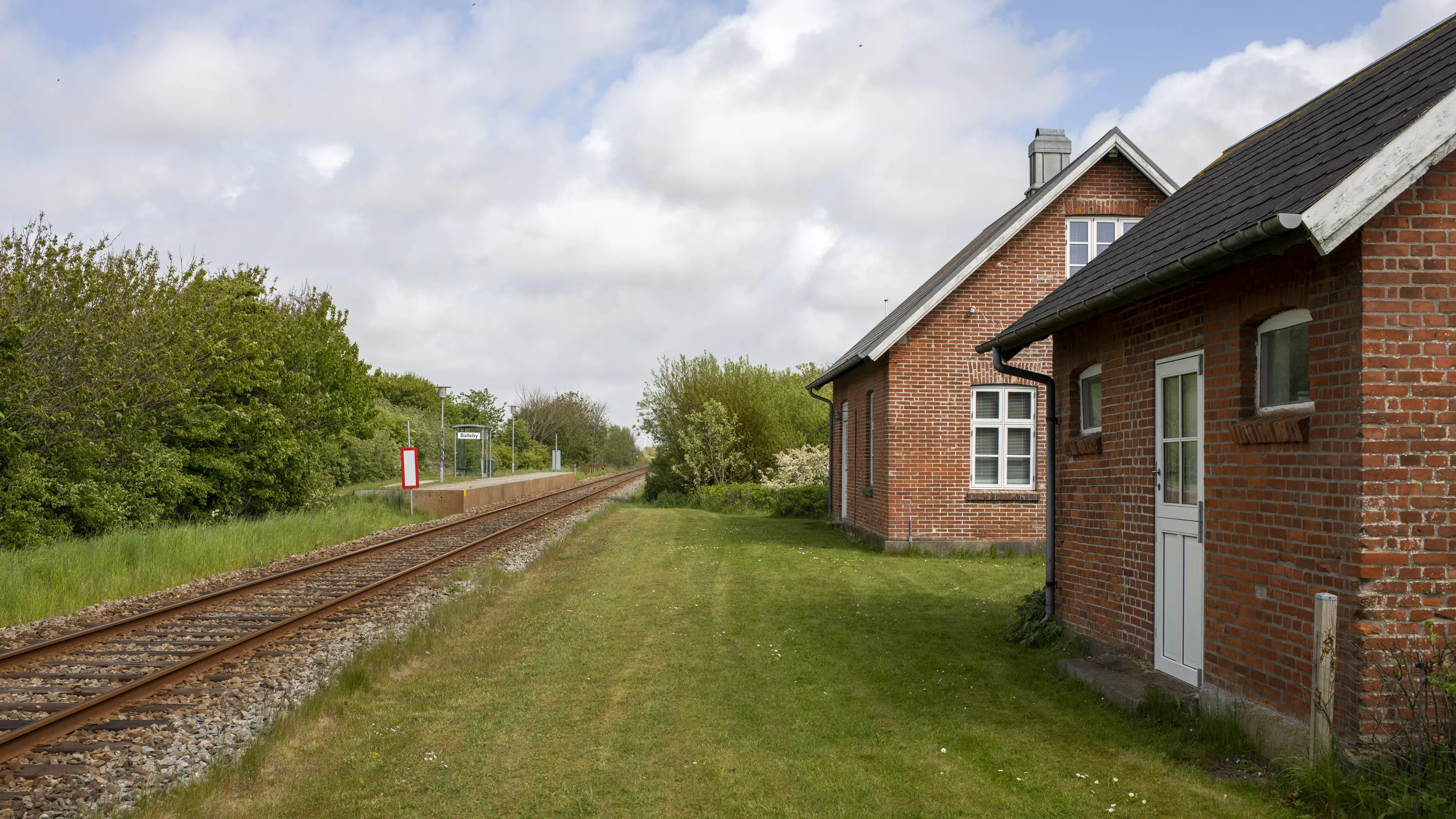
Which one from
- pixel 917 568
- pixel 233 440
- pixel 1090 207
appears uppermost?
pixel 1090 207

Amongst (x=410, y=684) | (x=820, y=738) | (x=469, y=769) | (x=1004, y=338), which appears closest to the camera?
(x=469, y=769)

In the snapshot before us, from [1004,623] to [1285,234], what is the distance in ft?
20.0

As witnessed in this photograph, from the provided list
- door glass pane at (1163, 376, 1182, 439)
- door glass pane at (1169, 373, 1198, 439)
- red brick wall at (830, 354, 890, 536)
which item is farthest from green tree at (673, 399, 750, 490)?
door glass pane at (1169, 373, 1198, 439)

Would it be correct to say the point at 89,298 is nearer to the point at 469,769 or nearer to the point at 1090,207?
the point at 469,769

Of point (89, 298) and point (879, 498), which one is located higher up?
point (89, 298)

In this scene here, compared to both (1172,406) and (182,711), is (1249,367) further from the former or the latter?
(182,711)

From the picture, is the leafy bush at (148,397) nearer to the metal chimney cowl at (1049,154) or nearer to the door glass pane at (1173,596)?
the door glass pane at (1173,596)

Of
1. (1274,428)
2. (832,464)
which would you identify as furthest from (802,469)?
(1274,428)

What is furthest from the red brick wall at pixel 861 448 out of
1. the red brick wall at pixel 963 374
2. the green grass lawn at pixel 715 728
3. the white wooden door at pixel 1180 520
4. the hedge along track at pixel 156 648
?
the white wooden door at pixel 1180 520

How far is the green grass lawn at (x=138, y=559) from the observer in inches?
435

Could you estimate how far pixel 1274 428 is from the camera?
5484 millimetres

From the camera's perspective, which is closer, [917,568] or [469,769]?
[469,769]

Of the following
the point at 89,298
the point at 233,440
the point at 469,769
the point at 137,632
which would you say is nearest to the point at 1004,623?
the point at 469,769

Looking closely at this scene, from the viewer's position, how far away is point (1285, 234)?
495 cm
